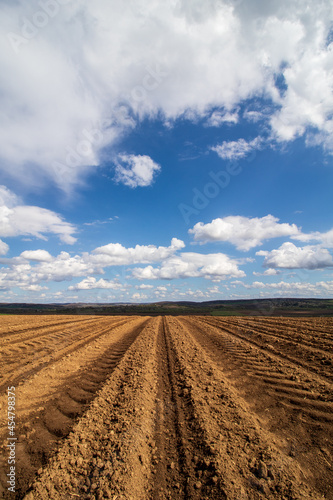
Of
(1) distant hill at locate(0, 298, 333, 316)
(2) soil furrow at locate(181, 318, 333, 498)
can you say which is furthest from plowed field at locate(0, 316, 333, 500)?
(1) distant hill at locate(0, 298, 333, 316)

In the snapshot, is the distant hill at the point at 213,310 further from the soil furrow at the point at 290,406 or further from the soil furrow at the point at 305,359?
the soil furrow at the point at 290,406

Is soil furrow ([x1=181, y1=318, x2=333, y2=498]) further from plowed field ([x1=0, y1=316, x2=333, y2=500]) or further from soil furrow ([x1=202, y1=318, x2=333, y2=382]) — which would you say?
soil furrow ([x1=202, y1=318, x2=333, y2=382])

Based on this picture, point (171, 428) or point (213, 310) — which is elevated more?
point (171, 428)

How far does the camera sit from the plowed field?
11.2 feet

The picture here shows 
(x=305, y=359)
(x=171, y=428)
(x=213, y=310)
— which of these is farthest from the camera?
(x=213, y=310)

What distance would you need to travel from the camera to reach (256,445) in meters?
4.19

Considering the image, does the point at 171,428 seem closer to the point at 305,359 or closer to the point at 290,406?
the point at 290,406

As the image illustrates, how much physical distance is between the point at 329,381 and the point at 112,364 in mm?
7432

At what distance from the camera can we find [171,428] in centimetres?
485

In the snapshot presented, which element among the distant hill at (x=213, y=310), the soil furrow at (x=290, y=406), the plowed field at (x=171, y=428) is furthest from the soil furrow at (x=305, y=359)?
the distant hill at (x=213, y=310)

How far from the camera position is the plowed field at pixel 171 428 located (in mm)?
3402

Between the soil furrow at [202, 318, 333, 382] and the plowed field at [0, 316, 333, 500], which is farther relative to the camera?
the soil furrow at [202, 318, 333, 382]

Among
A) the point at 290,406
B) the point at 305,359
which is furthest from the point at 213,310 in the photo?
the point at 290,406

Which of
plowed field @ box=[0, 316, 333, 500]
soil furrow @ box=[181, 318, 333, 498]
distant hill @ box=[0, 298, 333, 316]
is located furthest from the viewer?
distant hill @ box=[0, 298, 333, 316]
